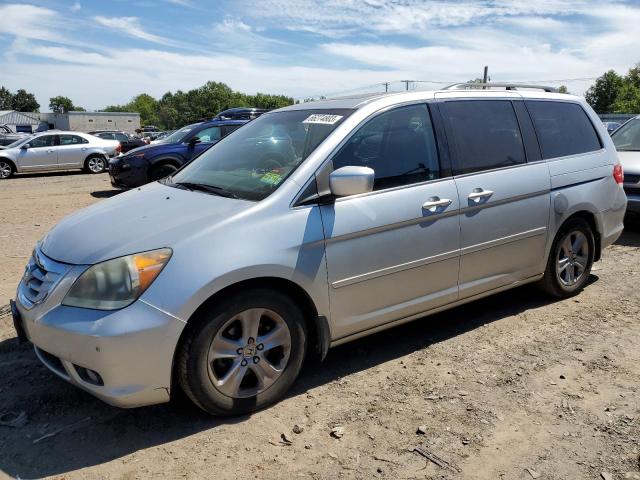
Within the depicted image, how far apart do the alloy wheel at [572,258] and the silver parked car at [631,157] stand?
281 cm

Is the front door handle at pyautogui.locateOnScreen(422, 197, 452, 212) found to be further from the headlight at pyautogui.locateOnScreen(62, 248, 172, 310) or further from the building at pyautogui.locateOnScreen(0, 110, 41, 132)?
the building at pyautogui.locateOnScreen(0, 110, 41, 132)

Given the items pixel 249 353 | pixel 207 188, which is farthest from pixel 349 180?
pixel 249 353

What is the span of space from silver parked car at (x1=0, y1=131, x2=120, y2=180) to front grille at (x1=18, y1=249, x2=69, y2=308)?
15.8m

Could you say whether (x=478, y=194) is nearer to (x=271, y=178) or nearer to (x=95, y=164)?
(x=271, y=178)

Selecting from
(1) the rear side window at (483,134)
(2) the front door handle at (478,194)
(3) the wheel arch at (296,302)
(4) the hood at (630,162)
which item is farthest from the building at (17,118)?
(3) the wheel arch at (296,302)

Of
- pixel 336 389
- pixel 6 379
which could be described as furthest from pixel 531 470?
pixel 6 379

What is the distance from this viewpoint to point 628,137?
8.65 meters

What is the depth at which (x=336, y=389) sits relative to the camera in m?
3.52

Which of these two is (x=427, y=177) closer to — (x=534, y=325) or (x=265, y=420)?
(x=534, y=325)

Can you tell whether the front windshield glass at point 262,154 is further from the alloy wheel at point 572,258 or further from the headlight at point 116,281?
the alloy wheel at point 572,258

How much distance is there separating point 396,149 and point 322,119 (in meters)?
0.54

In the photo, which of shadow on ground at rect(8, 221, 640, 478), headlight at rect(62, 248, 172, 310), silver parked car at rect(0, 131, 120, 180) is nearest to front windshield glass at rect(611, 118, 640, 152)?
shadow on ground at rect(8, 221, 640, 478)

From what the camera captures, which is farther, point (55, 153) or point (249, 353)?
point (55, 153)

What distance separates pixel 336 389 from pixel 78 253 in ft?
5.67
